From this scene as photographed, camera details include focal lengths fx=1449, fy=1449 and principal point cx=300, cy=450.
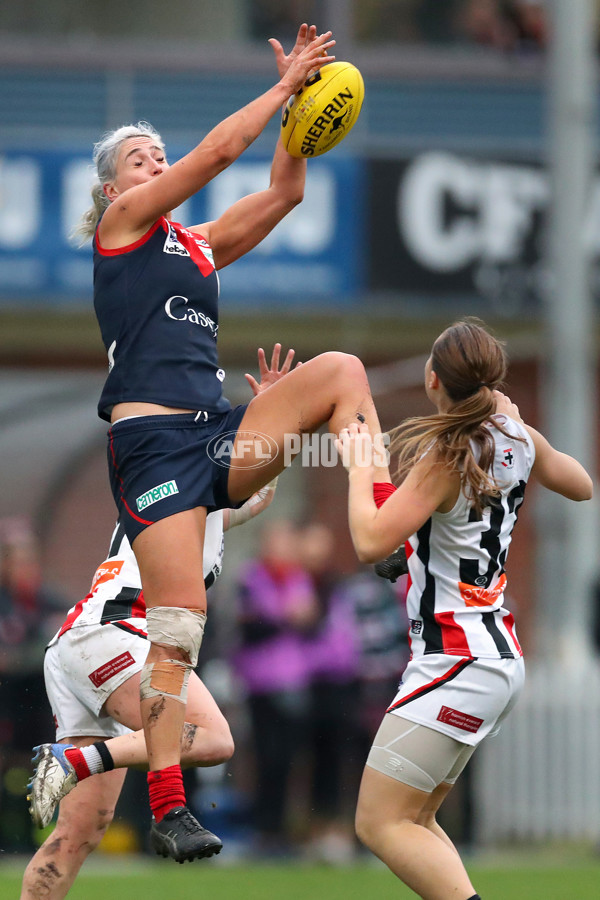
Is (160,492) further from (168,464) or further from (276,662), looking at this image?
(276,662)

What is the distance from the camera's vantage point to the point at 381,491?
491 centimetres

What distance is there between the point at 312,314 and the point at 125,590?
8735 millimetres

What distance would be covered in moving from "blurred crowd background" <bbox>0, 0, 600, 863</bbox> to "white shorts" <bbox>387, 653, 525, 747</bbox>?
447 centimetres

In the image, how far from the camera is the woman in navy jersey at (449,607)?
4.68 meters

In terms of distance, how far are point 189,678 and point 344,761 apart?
15.5ft

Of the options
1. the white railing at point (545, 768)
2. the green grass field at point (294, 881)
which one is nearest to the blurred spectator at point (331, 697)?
the green grass field at point (294, 881)

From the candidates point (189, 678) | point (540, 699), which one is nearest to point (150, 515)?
point (189, 678)

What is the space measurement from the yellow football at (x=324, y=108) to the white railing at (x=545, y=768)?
6.11 m

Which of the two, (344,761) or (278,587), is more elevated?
(278,587)

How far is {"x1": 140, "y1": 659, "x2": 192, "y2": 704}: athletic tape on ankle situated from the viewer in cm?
484

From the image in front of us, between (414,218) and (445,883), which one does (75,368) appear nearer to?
(414,218)

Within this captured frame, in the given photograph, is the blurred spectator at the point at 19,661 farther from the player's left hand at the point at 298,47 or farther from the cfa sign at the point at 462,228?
the cfa sign at the point at 462,228

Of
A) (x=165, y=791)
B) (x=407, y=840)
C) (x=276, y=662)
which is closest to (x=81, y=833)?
(x=165, y=791)

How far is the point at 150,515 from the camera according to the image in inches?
193
